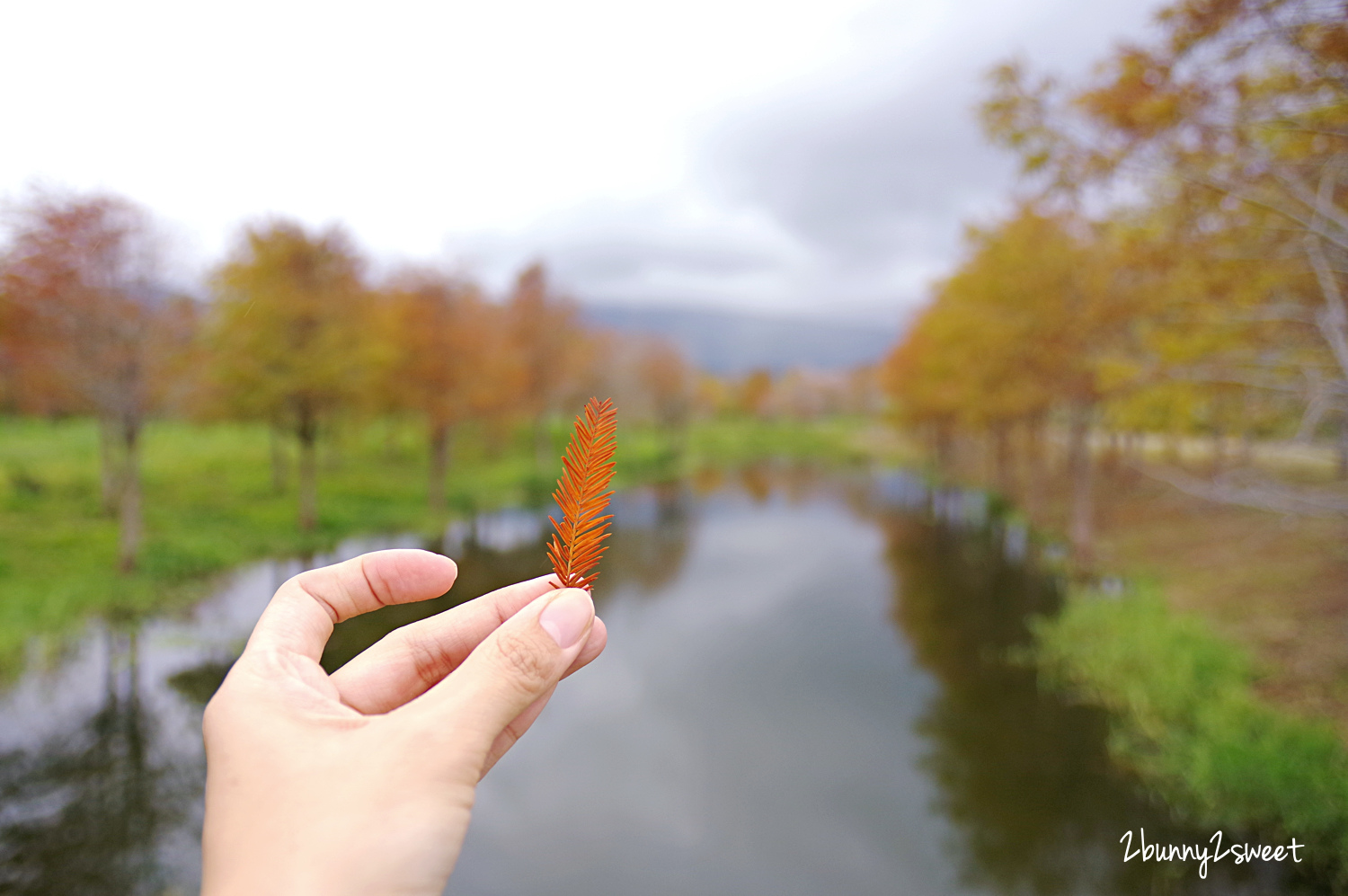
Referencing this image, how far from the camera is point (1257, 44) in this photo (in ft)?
15.7

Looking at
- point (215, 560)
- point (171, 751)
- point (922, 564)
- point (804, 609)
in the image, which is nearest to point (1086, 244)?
point (922, 564)

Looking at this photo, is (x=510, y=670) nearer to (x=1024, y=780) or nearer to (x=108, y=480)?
(x=1024, y=780)

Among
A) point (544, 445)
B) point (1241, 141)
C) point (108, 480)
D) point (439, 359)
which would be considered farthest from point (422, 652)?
point (544, 445)

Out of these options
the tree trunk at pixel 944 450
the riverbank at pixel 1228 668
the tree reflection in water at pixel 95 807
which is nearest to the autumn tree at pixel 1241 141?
the riverbank at pixel 1228 668

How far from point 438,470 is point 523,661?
19082 mm

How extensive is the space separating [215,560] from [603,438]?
1628 cm

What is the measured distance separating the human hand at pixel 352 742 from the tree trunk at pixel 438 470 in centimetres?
1768

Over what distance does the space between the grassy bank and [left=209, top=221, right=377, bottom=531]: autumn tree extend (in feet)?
6.56

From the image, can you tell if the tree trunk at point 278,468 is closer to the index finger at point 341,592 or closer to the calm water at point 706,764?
the calm water at point 706,764

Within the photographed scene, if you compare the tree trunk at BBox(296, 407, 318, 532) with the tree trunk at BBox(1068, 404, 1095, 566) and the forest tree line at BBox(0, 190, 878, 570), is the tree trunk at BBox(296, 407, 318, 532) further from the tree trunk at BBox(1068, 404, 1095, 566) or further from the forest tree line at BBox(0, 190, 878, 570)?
the tree trunk at BBox(1068, 404, 1095, 566)

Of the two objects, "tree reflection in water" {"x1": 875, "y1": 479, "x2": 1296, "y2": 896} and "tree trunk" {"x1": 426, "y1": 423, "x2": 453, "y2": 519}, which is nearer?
"tree reflection in water" {"x1": 875, "y1": 479, "x2": 1296, "y2": 896}

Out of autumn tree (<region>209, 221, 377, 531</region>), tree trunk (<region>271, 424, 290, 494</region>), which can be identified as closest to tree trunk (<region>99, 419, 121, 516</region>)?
autumn tree (<region>209, 221, 377, 531</region>)

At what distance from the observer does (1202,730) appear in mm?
8312

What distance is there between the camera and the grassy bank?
1206 centimetres
